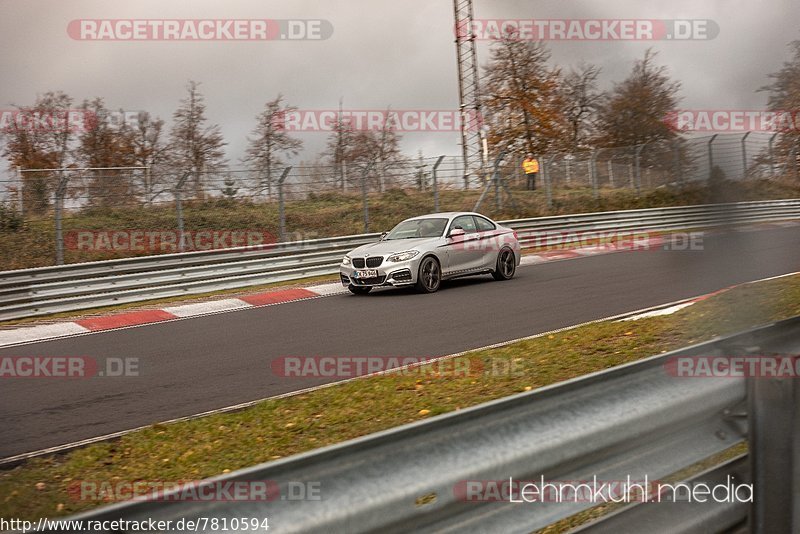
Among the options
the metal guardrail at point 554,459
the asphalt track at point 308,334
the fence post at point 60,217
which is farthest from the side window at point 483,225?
the metal guardrail at point 554,459

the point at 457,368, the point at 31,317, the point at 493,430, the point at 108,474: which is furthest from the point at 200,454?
the point at 31,317

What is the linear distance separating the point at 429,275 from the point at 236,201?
8434 millimetres

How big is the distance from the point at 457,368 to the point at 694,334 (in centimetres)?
242

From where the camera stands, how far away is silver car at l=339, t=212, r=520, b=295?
15.0m

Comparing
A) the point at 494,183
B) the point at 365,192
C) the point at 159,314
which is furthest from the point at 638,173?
the point at 159,314

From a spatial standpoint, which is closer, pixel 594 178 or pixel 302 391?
pixel 302 391

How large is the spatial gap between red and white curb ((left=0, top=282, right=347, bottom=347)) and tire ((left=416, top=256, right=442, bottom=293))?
2.41 m

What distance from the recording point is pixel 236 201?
71.3 ft

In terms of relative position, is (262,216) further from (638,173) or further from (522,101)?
(522,101)

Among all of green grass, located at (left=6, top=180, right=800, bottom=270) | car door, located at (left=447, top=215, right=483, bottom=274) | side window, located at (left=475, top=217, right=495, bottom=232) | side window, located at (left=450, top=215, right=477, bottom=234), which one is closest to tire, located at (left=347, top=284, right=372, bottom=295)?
car door, located at (left=447, top=215, right=483, bottom=274)

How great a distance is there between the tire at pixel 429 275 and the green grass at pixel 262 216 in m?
5.28

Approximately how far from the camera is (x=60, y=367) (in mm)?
9656

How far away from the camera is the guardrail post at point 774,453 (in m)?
2.60

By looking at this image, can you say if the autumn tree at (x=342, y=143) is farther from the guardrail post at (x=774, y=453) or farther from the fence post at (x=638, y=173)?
the guardrail post at (x=774, y=453)
